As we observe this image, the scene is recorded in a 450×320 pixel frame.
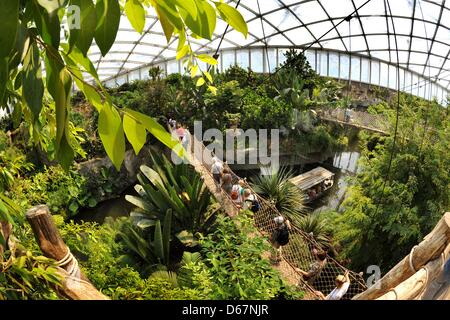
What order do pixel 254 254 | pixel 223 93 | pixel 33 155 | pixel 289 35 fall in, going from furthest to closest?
1. pixel 289 35
2. pixel 223 93
3. pixel 33 155
4. pixel 254 254

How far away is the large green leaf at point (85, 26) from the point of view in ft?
1.78

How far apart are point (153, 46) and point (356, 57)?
6345mm

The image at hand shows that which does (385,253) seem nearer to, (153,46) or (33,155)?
(33,155)

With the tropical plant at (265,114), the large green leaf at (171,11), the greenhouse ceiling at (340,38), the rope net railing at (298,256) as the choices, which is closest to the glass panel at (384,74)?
the greenhouse ceiling at (340,38)

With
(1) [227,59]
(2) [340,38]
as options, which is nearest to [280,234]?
(2) [340,38]

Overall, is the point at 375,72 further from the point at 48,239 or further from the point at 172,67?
the point at 48,239

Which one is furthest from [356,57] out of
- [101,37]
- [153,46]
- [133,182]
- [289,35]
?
[101,37]

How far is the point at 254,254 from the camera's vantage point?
331 centimetres

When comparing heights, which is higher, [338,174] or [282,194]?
[282,194]

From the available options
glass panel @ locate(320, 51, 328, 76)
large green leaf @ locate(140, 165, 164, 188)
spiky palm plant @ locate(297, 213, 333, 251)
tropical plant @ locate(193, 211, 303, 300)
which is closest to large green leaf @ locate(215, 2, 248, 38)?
tropical plant @ locate(193, 211, 303, 300)

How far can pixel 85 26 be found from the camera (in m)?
0.55

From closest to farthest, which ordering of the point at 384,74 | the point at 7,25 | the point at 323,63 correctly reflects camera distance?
the point at 7,25, the point at 384,74, the point at 323,63

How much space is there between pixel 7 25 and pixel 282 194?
872 centimetres

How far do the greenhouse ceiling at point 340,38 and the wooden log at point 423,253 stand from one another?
26.7 feet
